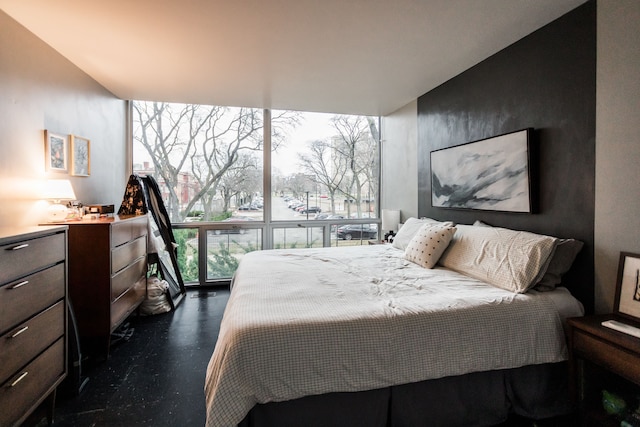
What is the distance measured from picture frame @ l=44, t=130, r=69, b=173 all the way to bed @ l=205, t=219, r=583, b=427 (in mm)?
1866

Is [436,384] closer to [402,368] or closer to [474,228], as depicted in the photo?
[402,368]

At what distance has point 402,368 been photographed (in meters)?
1.43

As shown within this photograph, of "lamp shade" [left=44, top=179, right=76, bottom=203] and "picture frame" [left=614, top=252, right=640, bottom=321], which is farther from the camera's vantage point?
"lamp shade" [left=44, top=179, right=76, bottom=203]

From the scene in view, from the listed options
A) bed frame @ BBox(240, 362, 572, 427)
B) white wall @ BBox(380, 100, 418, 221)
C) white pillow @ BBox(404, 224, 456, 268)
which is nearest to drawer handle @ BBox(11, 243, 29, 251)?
bed frame @ BBox(240, 362, 572, 427)

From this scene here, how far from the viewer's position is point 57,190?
2.32m

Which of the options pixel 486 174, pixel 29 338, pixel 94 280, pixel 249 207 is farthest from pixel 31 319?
pixel 486 174

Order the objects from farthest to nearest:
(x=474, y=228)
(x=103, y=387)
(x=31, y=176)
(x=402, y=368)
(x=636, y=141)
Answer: (x=474, y=228) → (x=31, y=176) → (x=103, y=387) → (x=636, y=141) → (x=402, y=368)

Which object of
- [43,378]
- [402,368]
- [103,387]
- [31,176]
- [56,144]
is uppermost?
[56,144]

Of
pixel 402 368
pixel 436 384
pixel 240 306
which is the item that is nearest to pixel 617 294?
pixel 436 384

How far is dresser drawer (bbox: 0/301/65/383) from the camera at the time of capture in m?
1.39

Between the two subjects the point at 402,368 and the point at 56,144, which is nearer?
the point at 402,368

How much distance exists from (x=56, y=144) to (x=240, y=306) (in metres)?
2.21

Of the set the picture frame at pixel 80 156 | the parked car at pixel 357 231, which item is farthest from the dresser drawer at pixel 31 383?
the parked car at pixel 357 231

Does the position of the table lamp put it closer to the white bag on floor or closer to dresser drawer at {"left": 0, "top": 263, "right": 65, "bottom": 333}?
dresser drawer at {"left": 0, "top": 263, "right": 65, "bottom": 333}
